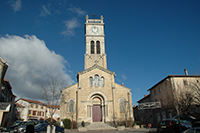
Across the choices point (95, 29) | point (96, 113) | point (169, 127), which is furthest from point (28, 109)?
point (169, 127)

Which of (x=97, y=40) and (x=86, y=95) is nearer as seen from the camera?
(x=86, y=95)

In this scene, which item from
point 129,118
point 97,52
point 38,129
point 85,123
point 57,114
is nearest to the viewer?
point 38,129

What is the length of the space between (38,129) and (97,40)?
2954 cm

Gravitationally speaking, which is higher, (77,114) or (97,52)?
(97,52)

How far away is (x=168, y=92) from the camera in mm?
25703

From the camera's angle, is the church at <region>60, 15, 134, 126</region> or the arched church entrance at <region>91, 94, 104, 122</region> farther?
the arched church entrance at <region>91, 94, 104, 122</region>

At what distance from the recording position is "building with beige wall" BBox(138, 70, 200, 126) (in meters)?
25.0

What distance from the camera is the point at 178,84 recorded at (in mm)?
27719

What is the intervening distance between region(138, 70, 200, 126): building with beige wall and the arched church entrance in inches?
457

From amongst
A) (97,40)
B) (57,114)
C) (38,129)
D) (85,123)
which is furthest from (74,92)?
(57,114)

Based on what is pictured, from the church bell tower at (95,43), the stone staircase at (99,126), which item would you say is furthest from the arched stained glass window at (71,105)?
the church bell tower at (95,43)

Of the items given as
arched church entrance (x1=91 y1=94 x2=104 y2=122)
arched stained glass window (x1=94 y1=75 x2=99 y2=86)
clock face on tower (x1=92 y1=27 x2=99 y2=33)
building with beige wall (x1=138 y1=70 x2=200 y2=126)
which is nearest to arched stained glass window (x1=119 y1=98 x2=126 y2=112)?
arched church entrance (x1=91 y1=94 x2=104 y2=122)

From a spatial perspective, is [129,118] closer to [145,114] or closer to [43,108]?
[145,114]

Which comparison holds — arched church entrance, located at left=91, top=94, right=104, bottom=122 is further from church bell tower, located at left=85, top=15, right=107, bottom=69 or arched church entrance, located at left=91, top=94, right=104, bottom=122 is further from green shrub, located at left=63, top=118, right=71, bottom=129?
church bell tower, located at left=85, top=15, right=107, bottom=69
